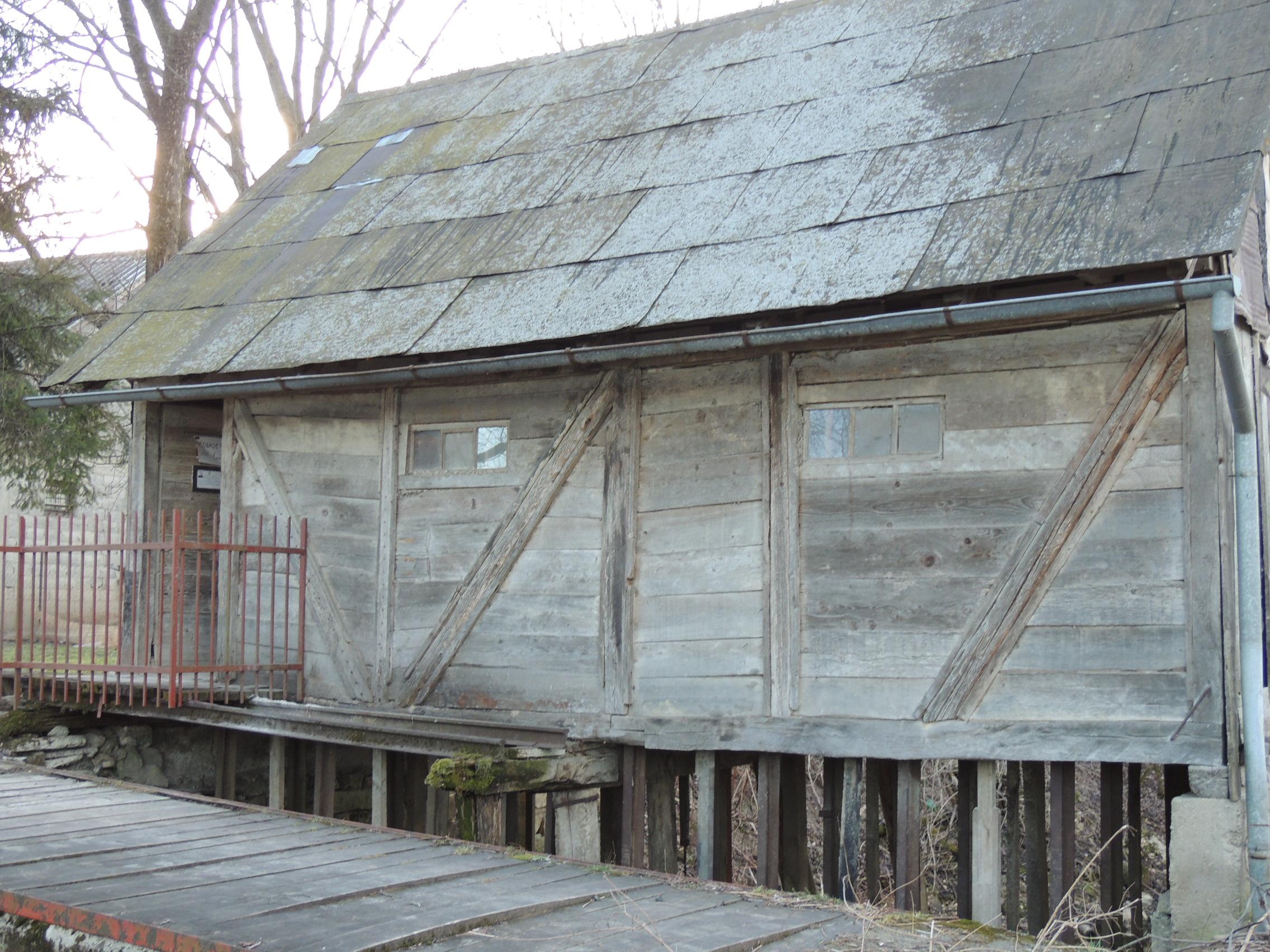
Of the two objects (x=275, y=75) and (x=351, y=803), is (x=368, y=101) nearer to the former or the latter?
(x=351, y=803)

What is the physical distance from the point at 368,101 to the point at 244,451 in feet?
14.6

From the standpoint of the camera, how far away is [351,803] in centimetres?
1030

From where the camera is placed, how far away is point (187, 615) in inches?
→ 405

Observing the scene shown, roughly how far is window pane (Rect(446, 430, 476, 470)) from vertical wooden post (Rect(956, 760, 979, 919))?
3.57 meters

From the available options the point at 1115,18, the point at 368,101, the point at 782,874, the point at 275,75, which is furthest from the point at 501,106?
the point at 275,75

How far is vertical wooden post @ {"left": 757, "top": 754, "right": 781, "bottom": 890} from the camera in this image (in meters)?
7.27

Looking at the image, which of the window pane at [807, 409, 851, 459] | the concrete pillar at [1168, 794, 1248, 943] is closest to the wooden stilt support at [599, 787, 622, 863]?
the window pane at [807, 409, 851, 459]

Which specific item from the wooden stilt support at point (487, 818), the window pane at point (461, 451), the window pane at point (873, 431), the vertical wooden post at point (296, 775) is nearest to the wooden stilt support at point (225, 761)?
the vertical wooden post at point (296, 775)

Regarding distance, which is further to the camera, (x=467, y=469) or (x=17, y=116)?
(x=17, y=116)

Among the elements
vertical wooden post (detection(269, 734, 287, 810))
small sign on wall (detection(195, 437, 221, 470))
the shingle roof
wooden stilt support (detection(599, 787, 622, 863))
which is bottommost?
wooden stilt support (detection(599, 787, 622, 863))

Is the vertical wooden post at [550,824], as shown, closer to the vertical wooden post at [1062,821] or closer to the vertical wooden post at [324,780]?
the vertical wooden post at [324,780]

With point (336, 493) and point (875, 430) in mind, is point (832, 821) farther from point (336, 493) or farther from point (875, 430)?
point (336, 493)

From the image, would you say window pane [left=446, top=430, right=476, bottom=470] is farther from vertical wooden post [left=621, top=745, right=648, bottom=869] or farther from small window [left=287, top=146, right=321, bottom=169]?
small window [left=287, top=146, right=321, bottom=169]

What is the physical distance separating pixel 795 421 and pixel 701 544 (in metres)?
0.89
